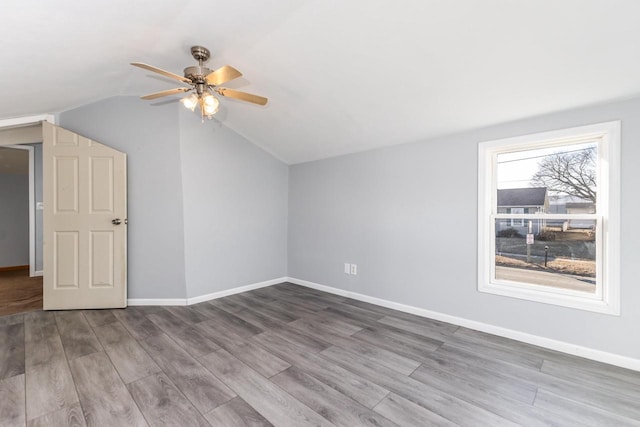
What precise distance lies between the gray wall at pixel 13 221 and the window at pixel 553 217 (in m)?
8.10

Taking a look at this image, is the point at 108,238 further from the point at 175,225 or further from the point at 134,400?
the point at 134,400

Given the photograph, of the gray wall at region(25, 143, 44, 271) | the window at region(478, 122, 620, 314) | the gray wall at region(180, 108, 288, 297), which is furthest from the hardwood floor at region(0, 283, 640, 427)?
the gray wall at region(25, 143, 44, 271)

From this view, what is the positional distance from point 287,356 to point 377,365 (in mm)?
723

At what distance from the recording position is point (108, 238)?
10.5 ft

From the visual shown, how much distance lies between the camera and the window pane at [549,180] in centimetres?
233

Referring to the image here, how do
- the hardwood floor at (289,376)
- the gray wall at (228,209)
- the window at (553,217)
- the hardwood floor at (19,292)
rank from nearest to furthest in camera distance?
1. the hardwood floor at (289,376)
2. the window at (553,217)
3. the hardwood floor at (19,292)
4. the gray wall at (228,209)

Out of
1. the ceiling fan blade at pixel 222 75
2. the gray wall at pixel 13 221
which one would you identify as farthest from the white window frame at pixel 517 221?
the gray wall at pixel 13 221

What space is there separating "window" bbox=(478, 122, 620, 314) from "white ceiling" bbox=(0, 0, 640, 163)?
0.38 metres

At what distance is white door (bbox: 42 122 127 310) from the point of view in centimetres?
308

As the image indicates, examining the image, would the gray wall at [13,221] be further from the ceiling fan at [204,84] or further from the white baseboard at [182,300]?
the ceiling fan at [204,84]

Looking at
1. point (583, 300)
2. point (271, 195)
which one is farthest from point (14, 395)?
point (583, 300)

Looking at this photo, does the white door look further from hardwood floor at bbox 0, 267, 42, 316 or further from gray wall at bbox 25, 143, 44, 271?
gray wall at bbox 25, 143, 44, 271

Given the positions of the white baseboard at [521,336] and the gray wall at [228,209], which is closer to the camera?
the white baseboard at [521,336]

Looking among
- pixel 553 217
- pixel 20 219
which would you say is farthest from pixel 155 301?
pixel 20 219
